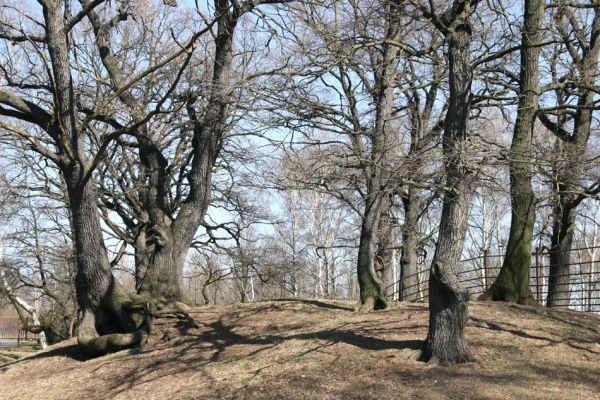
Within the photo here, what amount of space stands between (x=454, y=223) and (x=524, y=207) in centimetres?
350

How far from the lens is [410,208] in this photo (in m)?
18.0

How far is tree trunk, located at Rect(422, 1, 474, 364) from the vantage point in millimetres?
7762

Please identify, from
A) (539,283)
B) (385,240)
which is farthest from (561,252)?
(385,240)

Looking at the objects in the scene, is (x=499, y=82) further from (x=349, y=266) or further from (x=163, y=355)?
(x=349, y=266)

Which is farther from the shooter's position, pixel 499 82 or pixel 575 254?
pixel 575 254

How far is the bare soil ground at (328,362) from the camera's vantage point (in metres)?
7.13

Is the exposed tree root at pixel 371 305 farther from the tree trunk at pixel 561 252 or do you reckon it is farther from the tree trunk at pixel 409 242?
the tree trunk at pixel 409 242

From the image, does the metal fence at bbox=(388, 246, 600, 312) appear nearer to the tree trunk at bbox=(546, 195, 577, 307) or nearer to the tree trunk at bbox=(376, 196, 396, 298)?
the tree trunk at bbox=(546, 195, 577, 307)

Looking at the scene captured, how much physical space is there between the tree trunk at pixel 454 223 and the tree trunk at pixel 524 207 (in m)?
2.62

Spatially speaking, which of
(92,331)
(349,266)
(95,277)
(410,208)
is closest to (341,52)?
(95,277)

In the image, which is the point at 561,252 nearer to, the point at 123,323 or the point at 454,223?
the point at 454,223

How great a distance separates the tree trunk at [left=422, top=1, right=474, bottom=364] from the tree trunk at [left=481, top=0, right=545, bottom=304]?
2.62 meters

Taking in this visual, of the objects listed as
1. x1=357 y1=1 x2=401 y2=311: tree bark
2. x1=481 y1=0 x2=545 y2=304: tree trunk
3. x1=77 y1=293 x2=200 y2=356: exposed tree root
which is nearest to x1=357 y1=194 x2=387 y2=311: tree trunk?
x1=357 y1=1 x2=401 y2=311: tree bark

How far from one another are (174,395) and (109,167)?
10.0 meters
